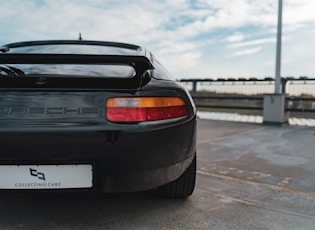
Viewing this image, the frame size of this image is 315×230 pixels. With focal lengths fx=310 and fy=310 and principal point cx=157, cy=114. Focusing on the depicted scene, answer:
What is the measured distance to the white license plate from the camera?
5.11 feet

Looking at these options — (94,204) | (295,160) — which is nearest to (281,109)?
(295,160)

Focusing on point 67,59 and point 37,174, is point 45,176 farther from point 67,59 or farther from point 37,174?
point 67,59

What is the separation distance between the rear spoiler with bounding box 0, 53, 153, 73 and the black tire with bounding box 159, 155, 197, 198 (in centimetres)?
90

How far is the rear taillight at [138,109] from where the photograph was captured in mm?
1568

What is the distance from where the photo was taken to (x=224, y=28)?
934cm

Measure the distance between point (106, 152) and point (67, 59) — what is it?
535 mm

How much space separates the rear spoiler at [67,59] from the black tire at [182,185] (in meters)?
0.90

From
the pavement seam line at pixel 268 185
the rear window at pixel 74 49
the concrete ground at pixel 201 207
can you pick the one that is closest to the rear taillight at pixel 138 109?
the concrete ground at pixel 201 207

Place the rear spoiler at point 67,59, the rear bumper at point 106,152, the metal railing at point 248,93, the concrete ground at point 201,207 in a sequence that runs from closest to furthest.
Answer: the rear bumper at point 106,152
the rear spoiler at point 67,59
the concrete ground at point 201,207
the metal railing at point 248,93

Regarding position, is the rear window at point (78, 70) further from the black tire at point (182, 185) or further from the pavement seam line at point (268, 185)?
the pavement seam line at point (268, 185)

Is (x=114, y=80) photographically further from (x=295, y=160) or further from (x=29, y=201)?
(x=295, y=160)

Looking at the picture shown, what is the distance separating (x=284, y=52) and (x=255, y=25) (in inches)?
48.1

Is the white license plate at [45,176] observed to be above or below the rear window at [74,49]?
below

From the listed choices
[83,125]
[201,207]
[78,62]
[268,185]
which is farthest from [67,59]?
[268,185]
